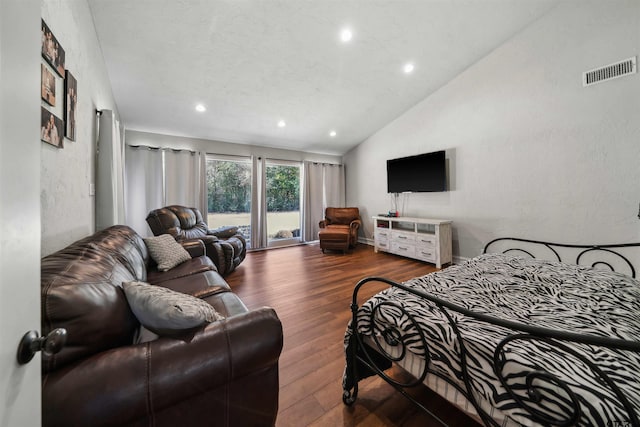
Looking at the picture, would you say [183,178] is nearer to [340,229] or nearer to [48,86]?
[340,229]

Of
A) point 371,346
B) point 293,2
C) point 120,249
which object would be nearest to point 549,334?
point 371,346

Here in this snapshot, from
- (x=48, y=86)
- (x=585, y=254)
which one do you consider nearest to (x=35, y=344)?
(x=48, y=86)

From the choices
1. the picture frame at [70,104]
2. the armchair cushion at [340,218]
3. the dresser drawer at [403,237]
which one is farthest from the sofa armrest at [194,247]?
the dresser drawer at [403,237]

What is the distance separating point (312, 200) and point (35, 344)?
534cm

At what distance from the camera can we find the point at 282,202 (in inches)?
222

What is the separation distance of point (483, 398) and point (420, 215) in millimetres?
3882

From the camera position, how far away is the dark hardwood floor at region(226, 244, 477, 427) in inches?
48.6

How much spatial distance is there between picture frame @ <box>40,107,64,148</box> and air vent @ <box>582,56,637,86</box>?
187 inches

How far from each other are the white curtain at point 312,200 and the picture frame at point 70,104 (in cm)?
423

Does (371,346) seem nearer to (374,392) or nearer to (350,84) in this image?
(374,392)

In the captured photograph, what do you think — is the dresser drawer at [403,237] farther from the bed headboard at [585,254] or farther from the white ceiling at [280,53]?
the white ceiling at [280,53]

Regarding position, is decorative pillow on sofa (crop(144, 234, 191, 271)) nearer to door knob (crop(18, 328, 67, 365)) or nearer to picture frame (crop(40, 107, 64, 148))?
picture frame (crop(40, 107, 64, 148))

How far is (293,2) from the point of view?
2328 millimetres

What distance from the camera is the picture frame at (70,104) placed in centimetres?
148
